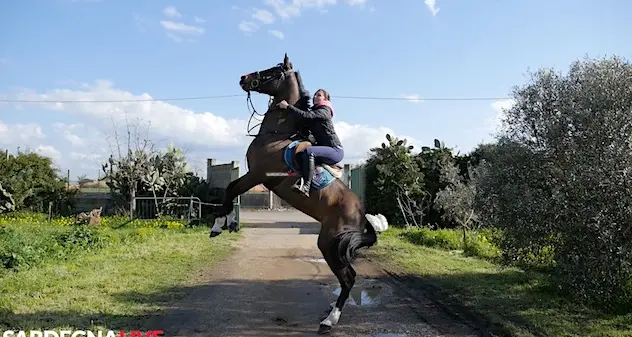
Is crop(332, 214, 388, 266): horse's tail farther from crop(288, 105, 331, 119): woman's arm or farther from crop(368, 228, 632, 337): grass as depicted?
crop(368, 228, 632, 337): grass

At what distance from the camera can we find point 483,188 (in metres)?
7.68

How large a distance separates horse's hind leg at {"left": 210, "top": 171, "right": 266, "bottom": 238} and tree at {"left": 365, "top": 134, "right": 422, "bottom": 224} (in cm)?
1084

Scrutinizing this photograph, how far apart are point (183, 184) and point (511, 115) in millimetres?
14099

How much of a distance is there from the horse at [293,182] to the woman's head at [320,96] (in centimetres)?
22

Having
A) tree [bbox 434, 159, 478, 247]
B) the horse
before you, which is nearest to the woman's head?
the horse

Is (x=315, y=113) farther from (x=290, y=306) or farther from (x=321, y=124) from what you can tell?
(x=290, y=306)

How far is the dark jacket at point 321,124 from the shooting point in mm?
5723

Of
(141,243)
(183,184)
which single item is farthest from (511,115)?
(183,184)

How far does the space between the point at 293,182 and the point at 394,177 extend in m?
11.1

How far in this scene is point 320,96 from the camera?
5.91 metres

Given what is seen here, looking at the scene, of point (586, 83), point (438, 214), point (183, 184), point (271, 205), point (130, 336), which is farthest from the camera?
point (271, 205)

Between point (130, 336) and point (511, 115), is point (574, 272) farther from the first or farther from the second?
point (130, 336)

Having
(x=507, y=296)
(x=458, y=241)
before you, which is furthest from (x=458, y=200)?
(x=507, y=296)

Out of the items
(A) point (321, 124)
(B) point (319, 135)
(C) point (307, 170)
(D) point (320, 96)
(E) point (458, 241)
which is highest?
(D) point (320, 96)
